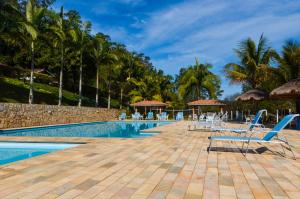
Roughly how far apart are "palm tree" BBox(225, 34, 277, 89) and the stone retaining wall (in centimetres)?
1110

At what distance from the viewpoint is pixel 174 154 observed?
5.92 metres

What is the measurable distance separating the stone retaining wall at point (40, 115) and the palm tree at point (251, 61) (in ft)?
36.4

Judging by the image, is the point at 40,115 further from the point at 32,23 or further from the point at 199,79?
the point at 199,79

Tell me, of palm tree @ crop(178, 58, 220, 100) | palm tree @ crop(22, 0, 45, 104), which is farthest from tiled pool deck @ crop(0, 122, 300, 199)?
palm tree @ crop(178, 58, 220, 100)

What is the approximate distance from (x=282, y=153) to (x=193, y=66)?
2297 cm

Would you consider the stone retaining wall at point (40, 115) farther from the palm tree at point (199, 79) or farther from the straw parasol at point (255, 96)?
the straw parasol at point (255, 96)

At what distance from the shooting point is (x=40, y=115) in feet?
53.1

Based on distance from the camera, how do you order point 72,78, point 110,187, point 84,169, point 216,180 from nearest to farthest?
1. point 110,187
2. point 216,180
3. point 84,169
4. point 72,78

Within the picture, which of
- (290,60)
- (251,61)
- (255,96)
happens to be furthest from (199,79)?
(290,60)

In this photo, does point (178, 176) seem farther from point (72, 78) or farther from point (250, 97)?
point (72, 78)

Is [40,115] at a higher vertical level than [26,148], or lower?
higher

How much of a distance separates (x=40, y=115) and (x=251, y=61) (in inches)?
572

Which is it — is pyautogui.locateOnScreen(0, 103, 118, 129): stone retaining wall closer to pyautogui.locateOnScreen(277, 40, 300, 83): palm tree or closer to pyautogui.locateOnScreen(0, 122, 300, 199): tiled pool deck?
pyautogui.locateOnScreen(0, 122, 300, 199): tiled pool deck

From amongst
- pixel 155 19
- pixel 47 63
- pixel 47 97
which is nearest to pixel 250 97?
pixel 155 19
